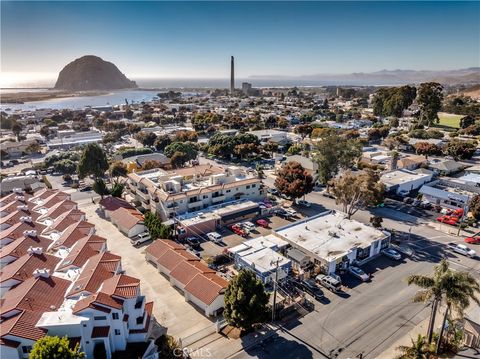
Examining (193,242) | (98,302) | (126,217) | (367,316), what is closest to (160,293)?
(98,302)

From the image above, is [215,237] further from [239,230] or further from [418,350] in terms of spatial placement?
[418,350]

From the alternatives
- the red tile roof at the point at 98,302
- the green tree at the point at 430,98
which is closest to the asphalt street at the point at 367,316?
Result: the red tile roof at the point at 98,302

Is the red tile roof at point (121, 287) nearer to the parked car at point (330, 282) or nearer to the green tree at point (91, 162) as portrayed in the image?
the parked car at point (330, 282)

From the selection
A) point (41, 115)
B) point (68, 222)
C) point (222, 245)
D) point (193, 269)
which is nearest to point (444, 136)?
point (222, 245)

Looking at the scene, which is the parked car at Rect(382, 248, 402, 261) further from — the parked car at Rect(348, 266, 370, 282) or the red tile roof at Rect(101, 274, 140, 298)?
the red tile roof at Rect(101, 274, 140, 298)

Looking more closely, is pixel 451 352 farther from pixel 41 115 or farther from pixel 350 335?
pixel 41 115

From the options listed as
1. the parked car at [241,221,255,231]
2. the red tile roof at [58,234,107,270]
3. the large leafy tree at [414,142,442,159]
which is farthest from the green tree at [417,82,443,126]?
the red tile roof at [58,234,107,270]
